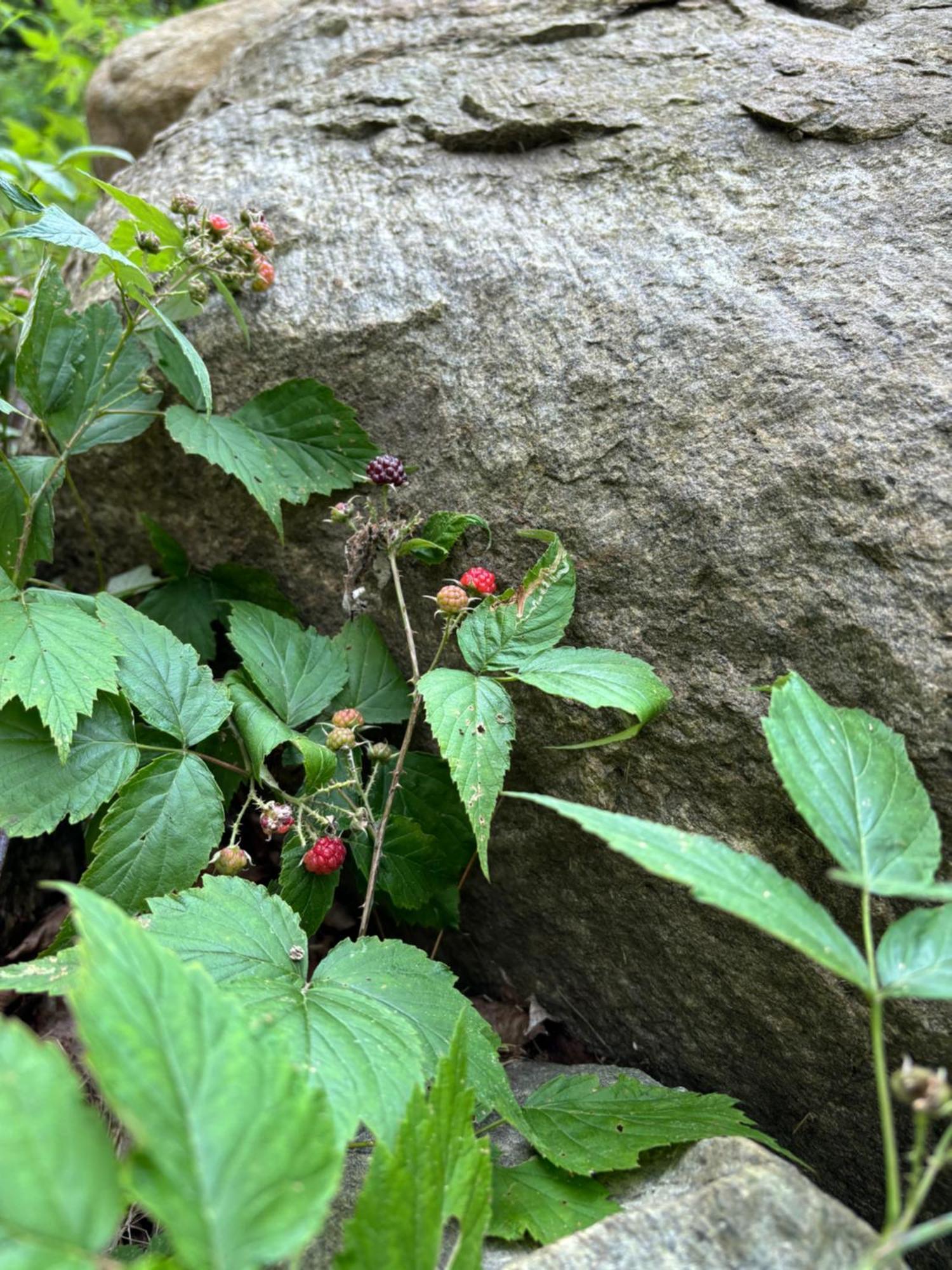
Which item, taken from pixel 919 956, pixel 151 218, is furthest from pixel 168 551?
pixel 919 956

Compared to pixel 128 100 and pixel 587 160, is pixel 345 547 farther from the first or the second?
pixel 128 100

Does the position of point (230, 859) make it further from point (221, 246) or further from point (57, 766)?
point (221, 246)

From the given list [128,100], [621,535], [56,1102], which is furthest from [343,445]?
[128,100]

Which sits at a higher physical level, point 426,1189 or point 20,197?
point 20,197

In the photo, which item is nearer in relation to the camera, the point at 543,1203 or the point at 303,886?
the point at 543,1203

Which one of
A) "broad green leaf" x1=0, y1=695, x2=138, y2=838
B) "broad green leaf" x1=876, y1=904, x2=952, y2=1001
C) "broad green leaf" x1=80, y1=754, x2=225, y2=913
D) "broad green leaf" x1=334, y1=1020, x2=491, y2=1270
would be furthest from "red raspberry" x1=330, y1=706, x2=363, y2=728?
"broad green leaf" x1=876, y1=904, x2=952, y2=1001

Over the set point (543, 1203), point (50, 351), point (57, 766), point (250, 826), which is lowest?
point (250, 826)
